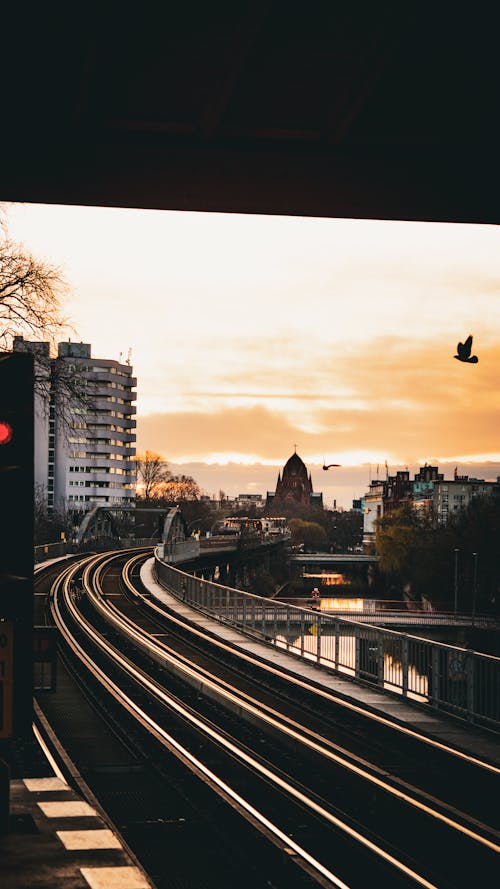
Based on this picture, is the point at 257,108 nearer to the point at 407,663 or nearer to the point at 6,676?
the point at 6,676

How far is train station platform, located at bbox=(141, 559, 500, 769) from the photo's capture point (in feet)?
49.6

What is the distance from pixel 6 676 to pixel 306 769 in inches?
318

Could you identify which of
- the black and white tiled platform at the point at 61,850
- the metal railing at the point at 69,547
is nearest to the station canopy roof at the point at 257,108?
the black and white tiled platform at the point at 61,850

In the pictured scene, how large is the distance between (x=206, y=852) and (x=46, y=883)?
294 centimetres

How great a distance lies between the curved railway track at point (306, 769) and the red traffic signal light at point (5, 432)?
4566mm

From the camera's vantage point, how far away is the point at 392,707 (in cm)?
1834

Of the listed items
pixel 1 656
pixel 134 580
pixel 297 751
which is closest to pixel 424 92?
pixel 1 656

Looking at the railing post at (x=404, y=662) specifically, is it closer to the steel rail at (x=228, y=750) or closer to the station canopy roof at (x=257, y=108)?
the steel rail at (x=228, y=750)

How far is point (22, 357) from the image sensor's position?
7734 mm

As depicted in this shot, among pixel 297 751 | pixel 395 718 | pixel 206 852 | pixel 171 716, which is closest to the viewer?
pixel 206 852

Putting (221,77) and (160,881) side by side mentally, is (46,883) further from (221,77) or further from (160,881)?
(221,77)

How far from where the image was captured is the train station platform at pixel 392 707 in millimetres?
15112

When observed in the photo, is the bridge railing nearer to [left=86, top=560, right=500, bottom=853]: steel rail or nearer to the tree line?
[left=86, top=560, right=500, bottom=853]: steel rail

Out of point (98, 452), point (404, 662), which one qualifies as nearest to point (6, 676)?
point (404, 662)
